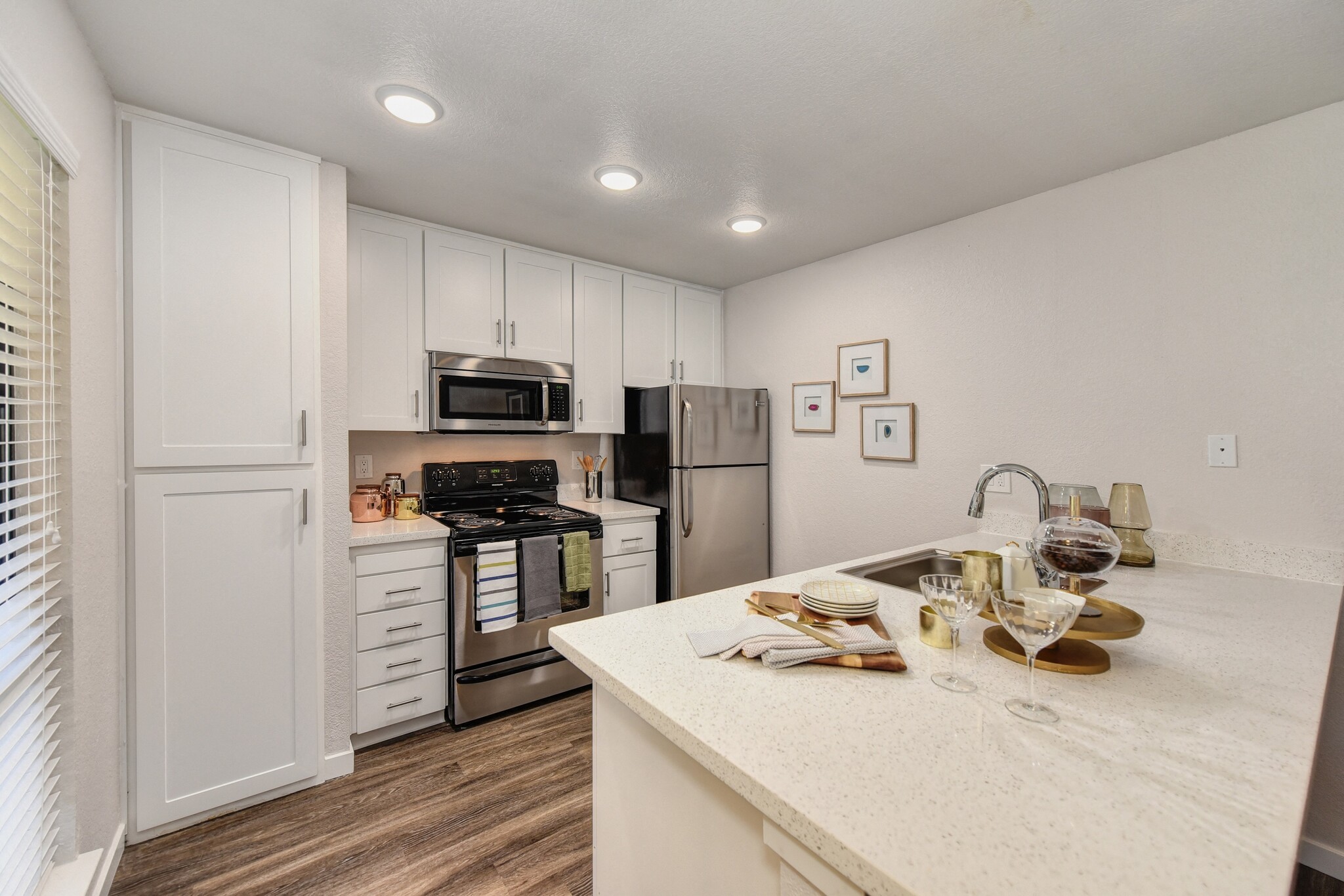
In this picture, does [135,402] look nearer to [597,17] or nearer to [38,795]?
[38,795]

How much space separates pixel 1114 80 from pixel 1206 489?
1347 millimetres

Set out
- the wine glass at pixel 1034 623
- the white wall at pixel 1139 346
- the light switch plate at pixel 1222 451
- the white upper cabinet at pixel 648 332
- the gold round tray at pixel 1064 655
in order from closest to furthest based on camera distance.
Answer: the wine glass at pixel 1034 623 < the gold round tray at pixel 1064 655 < the white wall at pixel 1139 346 < the light switch plate at pixel 1222 451 < the white upper cabinet at pixel 648 332

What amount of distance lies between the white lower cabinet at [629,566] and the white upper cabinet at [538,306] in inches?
39.3

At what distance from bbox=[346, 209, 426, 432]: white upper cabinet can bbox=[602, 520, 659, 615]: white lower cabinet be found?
1.13 metres

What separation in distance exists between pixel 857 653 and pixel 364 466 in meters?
2.56

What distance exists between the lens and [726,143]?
1931 mm

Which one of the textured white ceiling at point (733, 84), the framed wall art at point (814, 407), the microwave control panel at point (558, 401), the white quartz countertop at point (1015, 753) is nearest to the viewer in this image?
the white quartz countertop at point (1015, 753)

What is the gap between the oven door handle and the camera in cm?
246

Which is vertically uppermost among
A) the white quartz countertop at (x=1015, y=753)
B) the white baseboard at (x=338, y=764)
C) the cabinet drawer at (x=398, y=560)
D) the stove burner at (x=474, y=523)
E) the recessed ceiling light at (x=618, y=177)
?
the recessed ceiling light at (x=618, y=177)

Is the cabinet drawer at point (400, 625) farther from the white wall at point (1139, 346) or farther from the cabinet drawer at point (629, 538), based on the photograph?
the white wall at point (1139, 346)

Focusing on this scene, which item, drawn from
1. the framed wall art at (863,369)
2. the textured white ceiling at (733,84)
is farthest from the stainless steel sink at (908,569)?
the textured white ceiling at (733,84)

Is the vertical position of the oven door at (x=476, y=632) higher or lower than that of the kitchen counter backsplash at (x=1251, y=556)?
lower

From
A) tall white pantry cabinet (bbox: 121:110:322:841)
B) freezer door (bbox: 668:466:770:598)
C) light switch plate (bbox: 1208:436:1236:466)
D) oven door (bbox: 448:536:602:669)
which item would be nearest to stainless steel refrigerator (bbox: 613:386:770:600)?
freezer door (bbox: 668:466:770:598)

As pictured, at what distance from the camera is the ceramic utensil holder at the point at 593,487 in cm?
342
